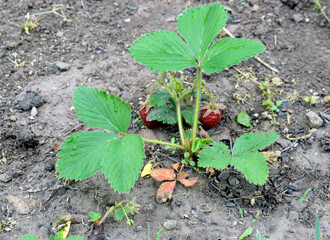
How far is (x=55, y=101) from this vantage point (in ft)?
8.59

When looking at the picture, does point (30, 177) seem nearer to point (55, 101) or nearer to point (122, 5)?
point (55, 101)

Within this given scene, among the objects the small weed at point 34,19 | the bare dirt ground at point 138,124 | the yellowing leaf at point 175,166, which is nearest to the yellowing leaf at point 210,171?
the bare dirt ground at point 138,124

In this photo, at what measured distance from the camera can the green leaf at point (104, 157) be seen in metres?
1.74

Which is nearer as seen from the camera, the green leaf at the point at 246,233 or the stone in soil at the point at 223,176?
the green leaf at the point at 246,233

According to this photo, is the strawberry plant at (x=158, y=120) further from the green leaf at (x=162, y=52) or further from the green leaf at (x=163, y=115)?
the green leaf at (x=163, y=115)

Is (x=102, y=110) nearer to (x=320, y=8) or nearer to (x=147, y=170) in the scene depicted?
(x=147, y=170)

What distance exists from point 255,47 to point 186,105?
75 cm

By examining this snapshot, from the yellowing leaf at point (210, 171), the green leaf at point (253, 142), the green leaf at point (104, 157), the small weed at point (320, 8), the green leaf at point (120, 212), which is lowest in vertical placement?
the yellowing leaf at point (210, 171)

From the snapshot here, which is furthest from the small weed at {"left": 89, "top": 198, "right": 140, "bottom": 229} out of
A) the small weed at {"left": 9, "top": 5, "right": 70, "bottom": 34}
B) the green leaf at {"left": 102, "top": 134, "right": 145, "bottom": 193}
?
the small weed at {"left": 9, "top": 5, "right": 70, "bottom": 34}

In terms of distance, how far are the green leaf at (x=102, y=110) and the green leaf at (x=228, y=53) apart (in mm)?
505

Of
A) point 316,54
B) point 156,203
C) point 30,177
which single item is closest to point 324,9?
point 316,54

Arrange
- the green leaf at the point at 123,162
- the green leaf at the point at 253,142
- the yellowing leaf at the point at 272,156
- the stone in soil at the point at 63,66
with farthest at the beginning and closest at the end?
the stone in soil at the point at 63,66 < the yellowing leaf at the point at 272,156 < the green leaf at the point at 253,142 < the green leaf at the point at 123,162

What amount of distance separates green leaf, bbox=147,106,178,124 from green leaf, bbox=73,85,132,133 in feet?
1.25

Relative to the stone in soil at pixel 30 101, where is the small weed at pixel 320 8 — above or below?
above
